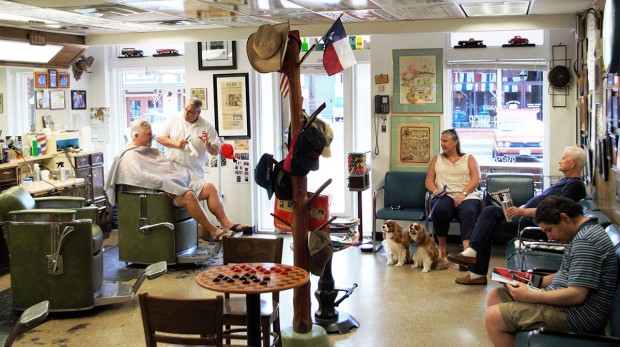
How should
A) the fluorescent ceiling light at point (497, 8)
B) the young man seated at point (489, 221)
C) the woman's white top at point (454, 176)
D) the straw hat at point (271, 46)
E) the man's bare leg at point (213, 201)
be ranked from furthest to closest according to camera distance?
the woman's white top at point (454, 176), the man's bare leg at point (213, 201), the young man seated at point (489, 221), the fluorescent ceiling light at point (497, 8), the straw hat at point (271, 46)

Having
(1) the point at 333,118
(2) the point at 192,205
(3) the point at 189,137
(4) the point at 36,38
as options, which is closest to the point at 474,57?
(1) the point at 333,118

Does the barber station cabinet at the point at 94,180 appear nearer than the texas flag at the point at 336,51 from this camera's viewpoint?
No

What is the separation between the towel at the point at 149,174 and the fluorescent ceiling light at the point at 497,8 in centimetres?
320

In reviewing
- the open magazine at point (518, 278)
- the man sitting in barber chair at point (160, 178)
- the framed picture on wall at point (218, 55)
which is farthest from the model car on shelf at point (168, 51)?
the open magazine at point (518, 278)

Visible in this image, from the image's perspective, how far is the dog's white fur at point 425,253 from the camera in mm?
7207

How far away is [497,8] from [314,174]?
3601 mm

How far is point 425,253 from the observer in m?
7.31

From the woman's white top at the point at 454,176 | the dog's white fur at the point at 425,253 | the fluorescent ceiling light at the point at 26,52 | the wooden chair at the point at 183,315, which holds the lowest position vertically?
the dog's white fur at the point at 425,253

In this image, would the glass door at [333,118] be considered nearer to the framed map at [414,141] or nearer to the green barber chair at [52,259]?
the framed map at [414,141]

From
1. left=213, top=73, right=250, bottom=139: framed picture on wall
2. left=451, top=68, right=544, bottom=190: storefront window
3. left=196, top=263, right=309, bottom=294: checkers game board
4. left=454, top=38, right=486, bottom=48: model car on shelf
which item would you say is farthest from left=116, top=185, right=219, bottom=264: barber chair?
left=454, top=38, right=486, bottom=48: model car on shelf

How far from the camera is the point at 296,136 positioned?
4.81 meters

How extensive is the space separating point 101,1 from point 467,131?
4.73 m

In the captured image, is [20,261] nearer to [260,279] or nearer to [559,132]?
[260,279]

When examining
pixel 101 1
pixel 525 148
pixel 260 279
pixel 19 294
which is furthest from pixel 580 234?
pixel 525 148
